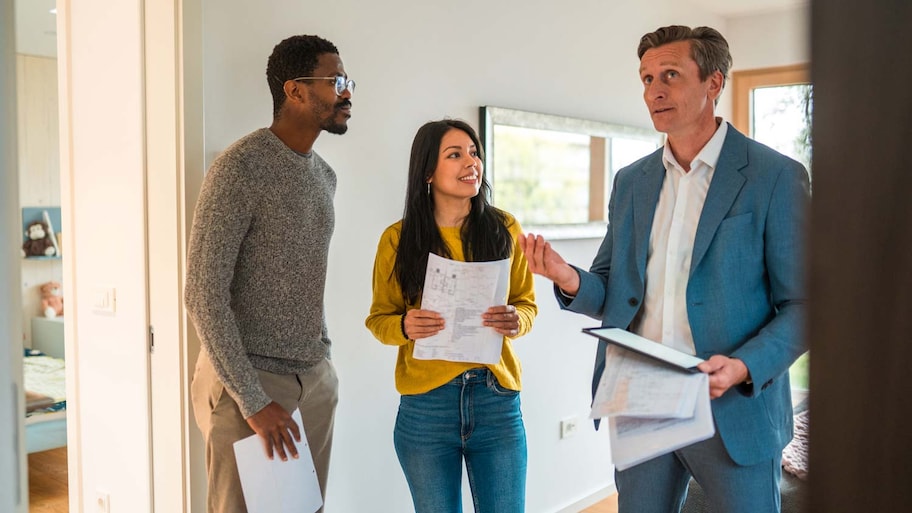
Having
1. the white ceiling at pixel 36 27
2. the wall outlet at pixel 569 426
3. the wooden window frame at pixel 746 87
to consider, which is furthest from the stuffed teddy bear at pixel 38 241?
the wooden window frame at pixel 746 87

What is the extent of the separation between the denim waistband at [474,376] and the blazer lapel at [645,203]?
61 cm

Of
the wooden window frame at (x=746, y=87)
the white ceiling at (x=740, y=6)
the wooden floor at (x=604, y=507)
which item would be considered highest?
the white ceiling at (x=740, y=6)

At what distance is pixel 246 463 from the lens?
5.78 ft

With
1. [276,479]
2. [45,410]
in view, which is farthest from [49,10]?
[276,479]

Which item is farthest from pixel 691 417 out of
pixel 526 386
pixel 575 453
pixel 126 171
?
pixel 575 453

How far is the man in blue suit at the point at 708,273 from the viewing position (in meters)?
1.40

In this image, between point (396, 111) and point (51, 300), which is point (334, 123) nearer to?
point (396, 111)

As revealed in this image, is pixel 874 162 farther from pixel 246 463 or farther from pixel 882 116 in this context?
pixel 246 463

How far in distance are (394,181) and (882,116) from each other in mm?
2500

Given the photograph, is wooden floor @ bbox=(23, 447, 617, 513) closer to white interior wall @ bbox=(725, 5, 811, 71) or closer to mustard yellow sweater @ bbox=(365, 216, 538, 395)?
mustard yellow sweater @ bbox=(365, 216, 538, 395)

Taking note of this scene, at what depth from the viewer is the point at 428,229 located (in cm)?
207

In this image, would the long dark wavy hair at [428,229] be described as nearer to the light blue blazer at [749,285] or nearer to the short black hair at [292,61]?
the short black hair at [292,61]

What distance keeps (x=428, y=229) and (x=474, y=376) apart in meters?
0.44

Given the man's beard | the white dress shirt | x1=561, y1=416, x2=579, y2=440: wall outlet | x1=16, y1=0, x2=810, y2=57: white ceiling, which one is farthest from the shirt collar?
x1=16, y1=0, x2=810, y2=57: white ceiling
